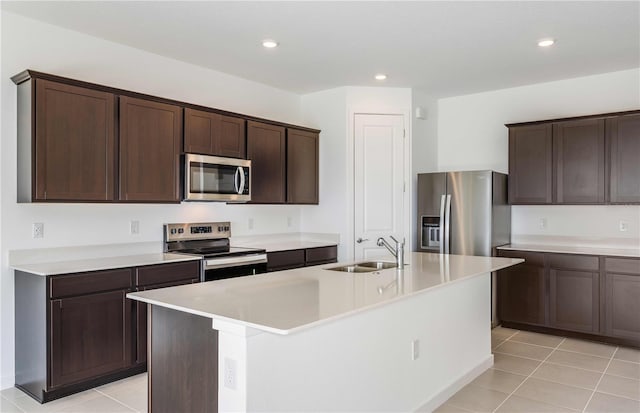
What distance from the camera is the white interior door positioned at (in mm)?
5301

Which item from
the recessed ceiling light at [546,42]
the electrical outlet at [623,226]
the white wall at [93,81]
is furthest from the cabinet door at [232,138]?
the electrical outlet at [623,226]

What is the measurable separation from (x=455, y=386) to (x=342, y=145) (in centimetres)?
295

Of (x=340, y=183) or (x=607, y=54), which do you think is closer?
(x=607, y=54)

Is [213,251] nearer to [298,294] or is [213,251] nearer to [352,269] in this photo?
[352,269]

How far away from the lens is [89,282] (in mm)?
3162

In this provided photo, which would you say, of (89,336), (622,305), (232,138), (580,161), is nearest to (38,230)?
(89,336)

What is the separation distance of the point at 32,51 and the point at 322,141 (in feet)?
9.90

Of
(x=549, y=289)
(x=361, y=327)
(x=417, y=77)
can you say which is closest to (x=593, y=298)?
(x=549, y=289)

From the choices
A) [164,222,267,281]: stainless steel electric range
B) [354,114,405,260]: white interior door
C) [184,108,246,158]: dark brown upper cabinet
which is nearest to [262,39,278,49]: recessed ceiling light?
[184,108,246,158]: dark brown upper cabinet

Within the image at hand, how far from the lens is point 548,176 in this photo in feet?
15.7

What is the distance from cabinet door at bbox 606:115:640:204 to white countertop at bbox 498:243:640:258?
0.48 meters

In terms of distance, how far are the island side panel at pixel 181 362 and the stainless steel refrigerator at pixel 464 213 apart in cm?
345

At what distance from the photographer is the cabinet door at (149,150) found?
358cm

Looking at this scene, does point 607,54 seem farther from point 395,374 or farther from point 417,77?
point 395,374
